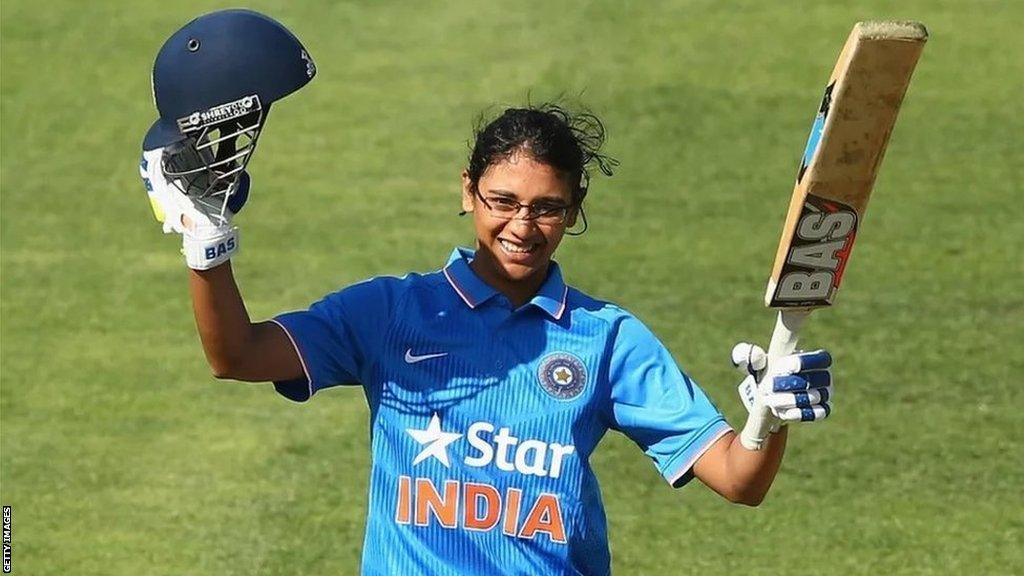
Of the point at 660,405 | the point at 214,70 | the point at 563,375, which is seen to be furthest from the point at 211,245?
the point at 660,405

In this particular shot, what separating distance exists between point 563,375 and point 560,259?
484 cm

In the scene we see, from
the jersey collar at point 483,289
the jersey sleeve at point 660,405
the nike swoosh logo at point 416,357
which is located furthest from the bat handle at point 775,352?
the nike swoosh logo at point 416,357

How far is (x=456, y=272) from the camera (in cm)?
422

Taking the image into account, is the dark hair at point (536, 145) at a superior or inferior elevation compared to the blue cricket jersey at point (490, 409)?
superior

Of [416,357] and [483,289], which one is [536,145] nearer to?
[483,289]

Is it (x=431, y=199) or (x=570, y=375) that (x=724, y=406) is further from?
(x=570, y=375)

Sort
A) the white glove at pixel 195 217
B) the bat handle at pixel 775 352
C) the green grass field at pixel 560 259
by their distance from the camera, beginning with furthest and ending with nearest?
the green grass field at pixel 560 259
the bat handle at pixel 775 352
the white glove at pixel 195 217

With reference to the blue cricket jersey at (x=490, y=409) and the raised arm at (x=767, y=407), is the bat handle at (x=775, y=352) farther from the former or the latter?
the blue cricket jersey at (x=490, y=409)

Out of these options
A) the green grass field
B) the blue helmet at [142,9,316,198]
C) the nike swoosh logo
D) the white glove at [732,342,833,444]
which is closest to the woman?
the nike swoosh logo

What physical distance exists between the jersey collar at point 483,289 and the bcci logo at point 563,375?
0.10 meters

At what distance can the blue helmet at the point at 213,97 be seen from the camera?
381cm

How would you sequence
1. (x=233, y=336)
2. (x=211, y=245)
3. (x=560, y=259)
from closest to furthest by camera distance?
(x=211, y=245)
(x=233, y=336)
(x=560, y=259)

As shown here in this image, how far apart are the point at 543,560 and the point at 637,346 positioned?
526 millimetres

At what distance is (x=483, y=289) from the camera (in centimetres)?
418
